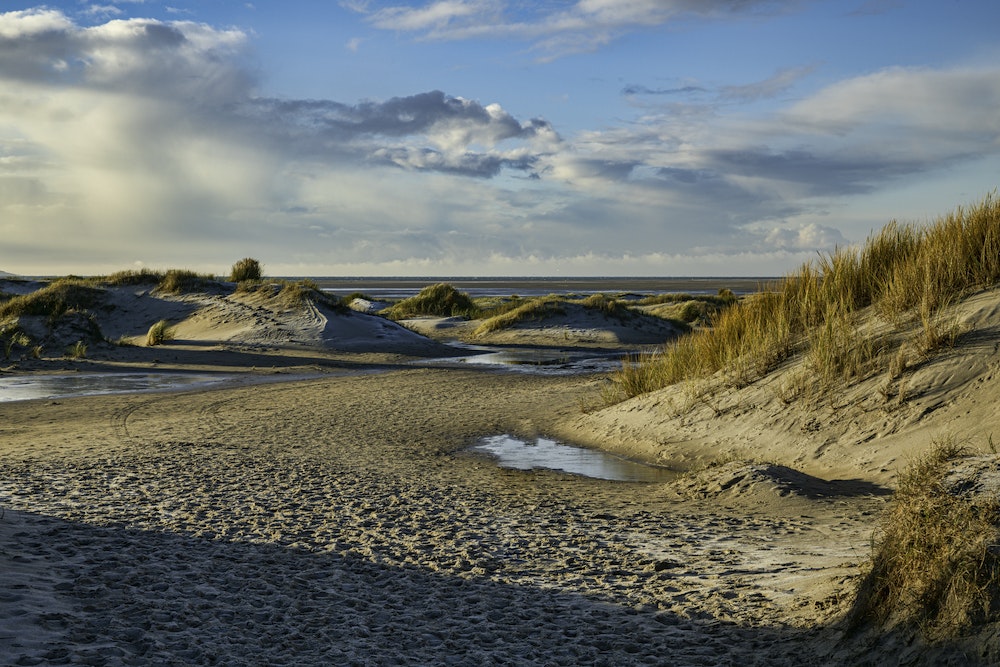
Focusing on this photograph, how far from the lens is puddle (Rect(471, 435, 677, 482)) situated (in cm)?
968

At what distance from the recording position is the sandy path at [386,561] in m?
4.48

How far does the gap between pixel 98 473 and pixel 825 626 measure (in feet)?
24.2

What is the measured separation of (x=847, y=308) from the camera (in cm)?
1148

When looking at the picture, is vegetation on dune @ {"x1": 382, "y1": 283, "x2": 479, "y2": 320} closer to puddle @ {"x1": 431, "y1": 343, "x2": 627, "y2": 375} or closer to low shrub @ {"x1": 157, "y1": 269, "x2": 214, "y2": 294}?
low shrub @ {"x1": 157, "y1": 269, "x2": 214, "y2": 294}

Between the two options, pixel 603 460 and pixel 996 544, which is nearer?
pixel 996 544

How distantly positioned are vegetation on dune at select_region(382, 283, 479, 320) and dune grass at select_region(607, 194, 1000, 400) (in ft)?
93.6

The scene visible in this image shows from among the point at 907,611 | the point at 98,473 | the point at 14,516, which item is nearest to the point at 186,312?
the point at 98,473

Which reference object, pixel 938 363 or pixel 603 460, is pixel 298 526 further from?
pixel 938 363

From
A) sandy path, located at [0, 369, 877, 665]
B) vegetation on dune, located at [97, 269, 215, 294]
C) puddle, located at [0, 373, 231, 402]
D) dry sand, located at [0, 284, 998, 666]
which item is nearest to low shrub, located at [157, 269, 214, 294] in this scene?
vegetation on dune, located at [97, 269, 215, 294]

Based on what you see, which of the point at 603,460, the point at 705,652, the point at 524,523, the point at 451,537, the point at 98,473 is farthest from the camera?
the point at 603,460

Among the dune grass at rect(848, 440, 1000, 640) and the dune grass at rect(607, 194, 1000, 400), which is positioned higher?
the dune grass at rect(607, 194, 1000, 400)

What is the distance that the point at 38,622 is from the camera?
4465 mm

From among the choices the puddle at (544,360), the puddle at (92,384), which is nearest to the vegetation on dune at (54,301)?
the puddle at (92,384)

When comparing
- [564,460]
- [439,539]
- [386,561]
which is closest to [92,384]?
[564,460]
